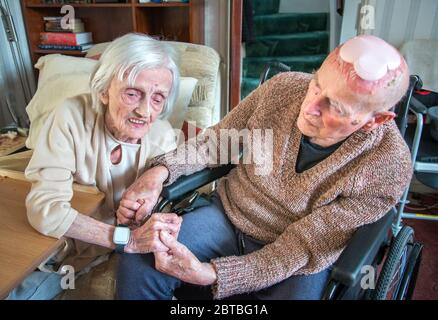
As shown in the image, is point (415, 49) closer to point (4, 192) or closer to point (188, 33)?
point (188, 33)

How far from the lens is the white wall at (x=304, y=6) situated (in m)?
1.90

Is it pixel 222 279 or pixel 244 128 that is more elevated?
pixel 244 128

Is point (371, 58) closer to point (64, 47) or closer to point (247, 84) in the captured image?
point (247, 84)

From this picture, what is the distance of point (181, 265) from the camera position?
35.4 inches

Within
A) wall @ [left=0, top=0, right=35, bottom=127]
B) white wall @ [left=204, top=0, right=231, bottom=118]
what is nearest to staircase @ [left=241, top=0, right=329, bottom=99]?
white wall @ [left=204, top=0, right=231, bottom=118]

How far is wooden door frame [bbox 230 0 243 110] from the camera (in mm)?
1746

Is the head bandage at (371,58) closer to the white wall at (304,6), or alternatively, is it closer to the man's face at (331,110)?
the man's face at (331,110)

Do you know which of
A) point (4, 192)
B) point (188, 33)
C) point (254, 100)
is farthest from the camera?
point (188, 33)

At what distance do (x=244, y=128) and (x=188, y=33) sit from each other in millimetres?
1516

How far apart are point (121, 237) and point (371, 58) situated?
79cm

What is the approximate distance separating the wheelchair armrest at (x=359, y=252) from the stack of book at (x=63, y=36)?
2370 mm

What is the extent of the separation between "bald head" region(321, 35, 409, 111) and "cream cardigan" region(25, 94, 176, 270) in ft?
2.21
